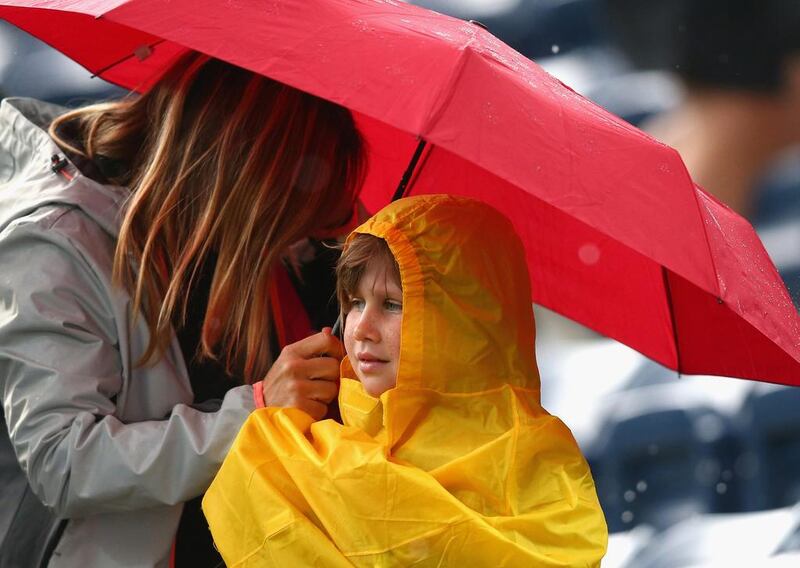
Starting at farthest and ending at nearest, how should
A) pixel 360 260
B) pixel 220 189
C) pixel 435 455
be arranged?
pixel 220 189
pixel 360 260
pixel 435 455

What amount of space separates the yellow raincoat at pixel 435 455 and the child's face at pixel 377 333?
0.12 ft

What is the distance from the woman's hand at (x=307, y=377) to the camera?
77.0 inches

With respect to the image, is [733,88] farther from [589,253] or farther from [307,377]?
[307,377]

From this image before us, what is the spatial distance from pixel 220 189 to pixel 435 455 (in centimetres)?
60

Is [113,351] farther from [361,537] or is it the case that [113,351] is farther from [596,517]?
[596,517]

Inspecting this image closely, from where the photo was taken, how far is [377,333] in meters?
1.94

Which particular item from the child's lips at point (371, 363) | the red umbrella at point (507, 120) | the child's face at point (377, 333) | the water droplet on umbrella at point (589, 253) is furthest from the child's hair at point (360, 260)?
the water droplet on umbrella at point (589, 253)

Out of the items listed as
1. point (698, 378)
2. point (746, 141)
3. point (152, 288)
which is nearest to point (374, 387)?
point (152, 288)

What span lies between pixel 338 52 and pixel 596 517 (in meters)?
0.77

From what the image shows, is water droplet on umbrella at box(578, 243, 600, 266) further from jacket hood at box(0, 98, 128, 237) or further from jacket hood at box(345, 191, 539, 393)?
jacket hood at box(0, 98, 128, 237)

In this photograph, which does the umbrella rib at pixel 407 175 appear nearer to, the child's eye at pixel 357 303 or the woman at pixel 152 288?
the woman at pixel 152 288

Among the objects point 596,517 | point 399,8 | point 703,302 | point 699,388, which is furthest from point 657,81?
point 596,517

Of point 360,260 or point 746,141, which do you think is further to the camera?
point 746,141

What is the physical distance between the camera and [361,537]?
178 cm
